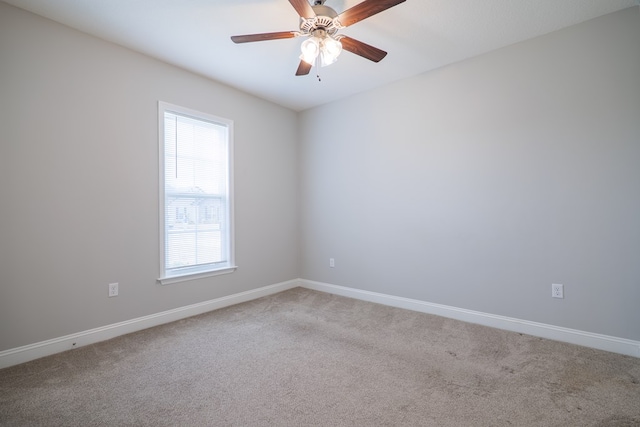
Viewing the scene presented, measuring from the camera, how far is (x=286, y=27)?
251 cm

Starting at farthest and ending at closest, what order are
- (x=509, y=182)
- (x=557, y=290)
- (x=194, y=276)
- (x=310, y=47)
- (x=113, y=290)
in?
(x=194, y=276)
(x=509, y=182)
(x=113, y=290)
(x=557, y=290)
(x=310, y=47)

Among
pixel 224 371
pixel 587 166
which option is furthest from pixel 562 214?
pixel 224 371

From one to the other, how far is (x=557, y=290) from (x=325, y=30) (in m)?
2.87

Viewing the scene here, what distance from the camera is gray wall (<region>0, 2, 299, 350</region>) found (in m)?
2.24

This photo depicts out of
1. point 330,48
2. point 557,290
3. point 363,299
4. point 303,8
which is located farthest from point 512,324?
point 303,8

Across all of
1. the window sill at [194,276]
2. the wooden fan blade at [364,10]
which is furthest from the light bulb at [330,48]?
the window sill at [194,276]

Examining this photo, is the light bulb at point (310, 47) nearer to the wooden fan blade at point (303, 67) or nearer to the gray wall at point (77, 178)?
the wooden fan blade at point (303, 67)

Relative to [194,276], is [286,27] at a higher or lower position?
higher

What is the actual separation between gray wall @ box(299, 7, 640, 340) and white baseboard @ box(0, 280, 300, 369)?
60.8 inches

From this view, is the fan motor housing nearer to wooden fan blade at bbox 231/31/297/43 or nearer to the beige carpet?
wooden fan blade at bbox 231/31/297/43

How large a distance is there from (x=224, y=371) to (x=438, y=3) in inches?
123

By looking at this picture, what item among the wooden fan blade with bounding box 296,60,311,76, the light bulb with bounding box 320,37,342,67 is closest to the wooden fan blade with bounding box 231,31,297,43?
the light bulb with bounding box 320,37,342,67

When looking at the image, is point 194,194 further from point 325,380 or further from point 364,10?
point 364,10

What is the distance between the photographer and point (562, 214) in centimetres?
256
